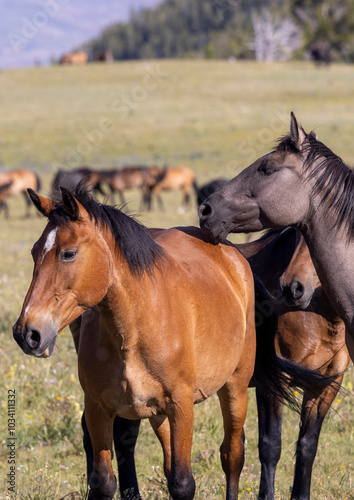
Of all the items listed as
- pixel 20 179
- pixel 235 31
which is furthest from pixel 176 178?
pixel 235 31

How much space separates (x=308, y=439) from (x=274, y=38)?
88.1 m

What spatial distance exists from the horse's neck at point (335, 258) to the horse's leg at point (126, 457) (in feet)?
6.00

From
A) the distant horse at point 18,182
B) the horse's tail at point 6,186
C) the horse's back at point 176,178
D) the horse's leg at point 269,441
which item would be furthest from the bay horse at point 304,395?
the horse's back at point 176,178

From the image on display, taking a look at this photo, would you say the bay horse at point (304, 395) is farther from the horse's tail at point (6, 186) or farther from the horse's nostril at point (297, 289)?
the horse's tail at point (6, 186)

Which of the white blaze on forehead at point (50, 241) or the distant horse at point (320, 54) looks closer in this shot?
the white blaze on forehead at point (50, 241)

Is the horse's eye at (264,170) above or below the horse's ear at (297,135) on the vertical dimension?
below

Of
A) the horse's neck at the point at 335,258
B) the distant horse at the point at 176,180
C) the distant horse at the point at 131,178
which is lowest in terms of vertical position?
the distant horse at the point at 176,180

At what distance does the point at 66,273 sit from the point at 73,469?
2614 mm

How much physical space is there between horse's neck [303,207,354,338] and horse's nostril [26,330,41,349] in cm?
182

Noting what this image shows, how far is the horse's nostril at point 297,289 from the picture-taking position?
414 centimetres

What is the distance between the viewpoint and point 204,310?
12.5 ft

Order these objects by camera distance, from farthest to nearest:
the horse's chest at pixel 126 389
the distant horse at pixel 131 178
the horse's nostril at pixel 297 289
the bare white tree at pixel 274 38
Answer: the bare white tree at pixel 274 38 → the distant horse at pixel 131 178 → the horse's nostril at pixel 297 289 → the horse's chest at pixel 126 389

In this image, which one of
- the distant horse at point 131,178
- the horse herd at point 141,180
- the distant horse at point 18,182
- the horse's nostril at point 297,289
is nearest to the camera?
the horse's nostril at point 297,289

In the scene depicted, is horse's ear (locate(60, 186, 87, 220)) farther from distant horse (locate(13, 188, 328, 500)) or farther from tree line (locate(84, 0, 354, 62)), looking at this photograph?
tree line (locate(84, 0, 354, 62))
